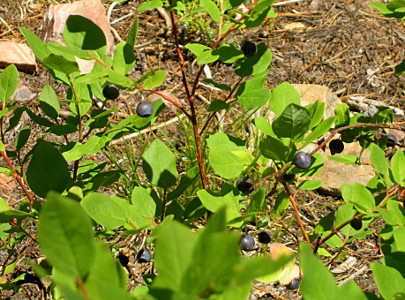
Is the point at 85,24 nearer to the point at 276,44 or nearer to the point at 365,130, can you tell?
the point at 365,130

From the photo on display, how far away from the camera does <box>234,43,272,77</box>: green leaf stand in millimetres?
1154

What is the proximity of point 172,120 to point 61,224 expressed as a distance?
2383 mm

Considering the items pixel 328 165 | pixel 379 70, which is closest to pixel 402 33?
pixel 379 70

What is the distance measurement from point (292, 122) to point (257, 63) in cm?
38

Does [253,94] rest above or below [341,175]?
above

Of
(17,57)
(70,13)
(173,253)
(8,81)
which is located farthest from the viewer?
(70,13)

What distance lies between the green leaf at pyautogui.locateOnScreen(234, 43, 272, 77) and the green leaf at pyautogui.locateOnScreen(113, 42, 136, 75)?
0.98 ft

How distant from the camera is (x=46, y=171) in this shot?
0.90 metres

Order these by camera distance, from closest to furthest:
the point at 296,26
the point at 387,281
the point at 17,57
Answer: the point at 387,281 < the point at 17,57 < the point at 296,26

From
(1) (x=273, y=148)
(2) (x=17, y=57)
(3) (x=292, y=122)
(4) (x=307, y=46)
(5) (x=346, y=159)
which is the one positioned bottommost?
(4) (x=307, y=46)

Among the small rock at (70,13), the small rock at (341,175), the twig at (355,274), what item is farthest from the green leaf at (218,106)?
the small rock at (70,13)

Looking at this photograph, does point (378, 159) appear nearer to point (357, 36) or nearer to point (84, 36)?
point (84, 36)

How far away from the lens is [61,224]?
0.43 metres

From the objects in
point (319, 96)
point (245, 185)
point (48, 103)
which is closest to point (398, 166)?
point (245, 185)
